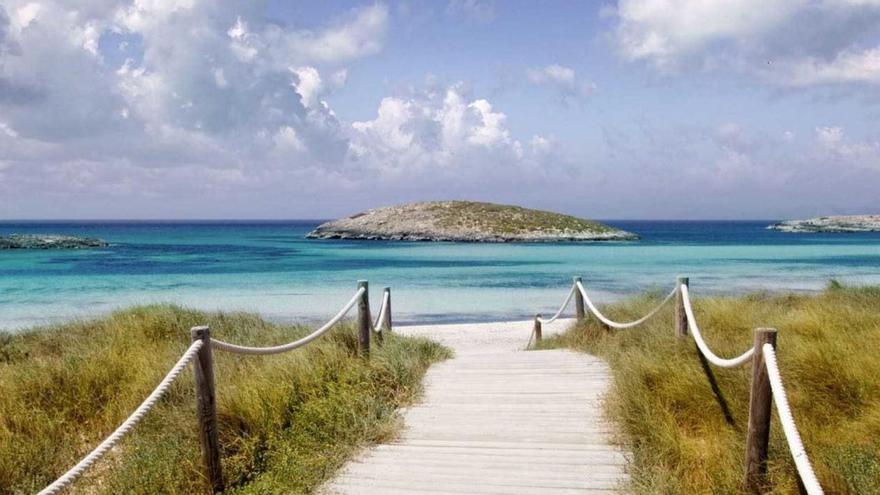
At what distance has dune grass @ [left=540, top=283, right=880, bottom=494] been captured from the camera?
4.40 m

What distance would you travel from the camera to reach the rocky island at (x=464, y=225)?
80.8 meters

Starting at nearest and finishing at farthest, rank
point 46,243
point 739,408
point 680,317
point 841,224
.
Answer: point 739,408 < point 680,317 < point 46,243 < point 841,224

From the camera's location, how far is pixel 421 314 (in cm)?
2392

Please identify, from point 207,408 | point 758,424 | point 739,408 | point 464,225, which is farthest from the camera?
point 464,225

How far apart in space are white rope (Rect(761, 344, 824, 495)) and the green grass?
10.8 feet

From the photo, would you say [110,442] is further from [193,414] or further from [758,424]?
[758,424]

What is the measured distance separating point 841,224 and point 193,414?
489ft

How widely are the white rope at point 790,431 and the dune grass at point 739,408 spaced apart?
58cm

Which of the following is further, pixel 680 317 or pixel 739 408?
pixel 680 317

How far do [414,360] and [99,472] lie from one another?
12.7 feet

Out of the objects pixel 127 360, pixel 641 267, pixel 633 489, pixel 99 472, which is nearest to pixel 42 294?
pixel 127 360

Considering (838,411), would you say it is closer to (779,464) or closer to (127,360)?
(779,464)

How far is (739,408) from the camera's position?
5645 millimetres

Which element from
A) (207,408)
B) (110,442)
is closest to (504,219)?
(207,408)
